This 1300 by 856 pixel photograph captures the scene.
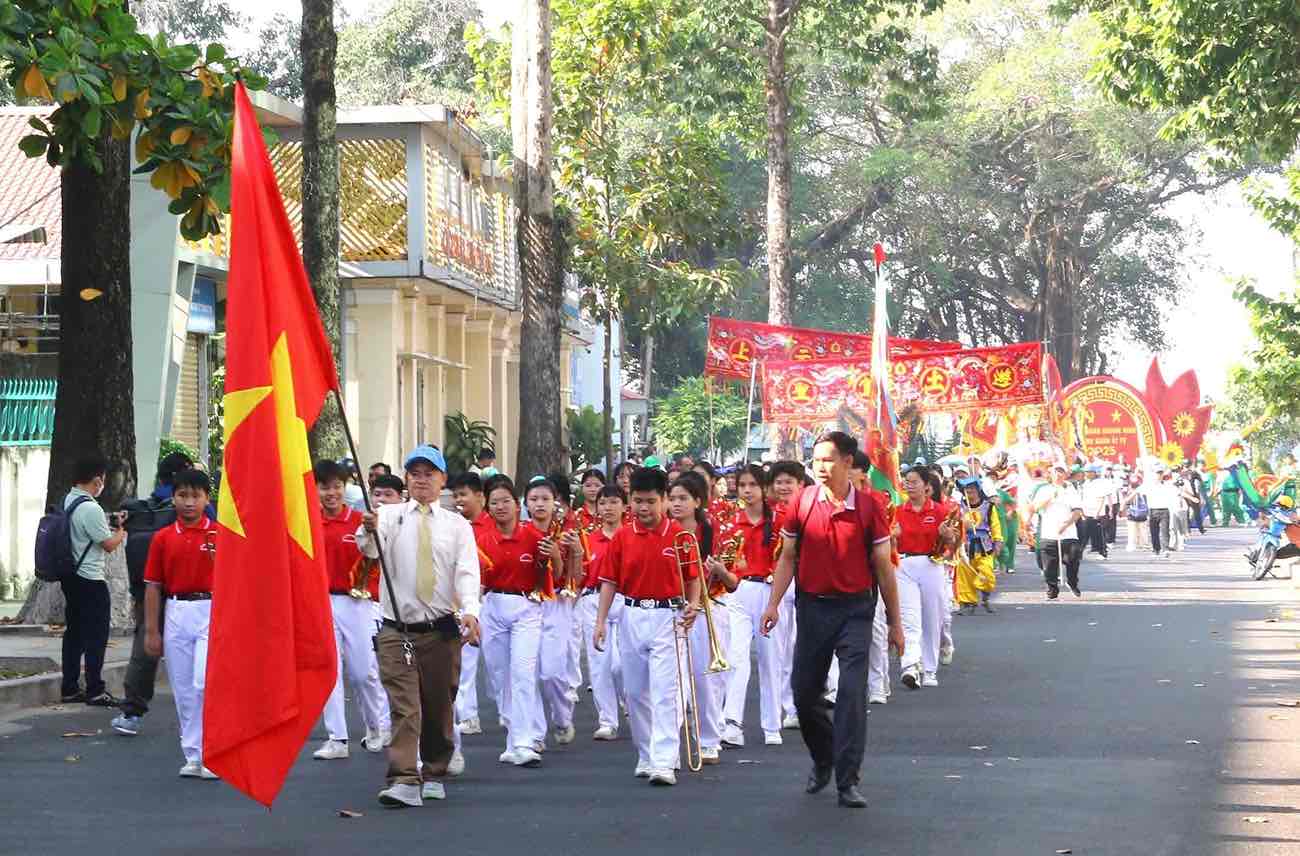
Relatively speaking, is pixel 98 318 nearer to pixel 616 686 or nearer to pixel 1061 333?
pixel 616 686

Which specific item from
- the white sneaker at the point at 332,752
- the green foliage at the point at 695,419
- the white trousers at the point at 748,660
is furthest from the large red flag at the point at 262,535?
the green foliage at the point at 695,419

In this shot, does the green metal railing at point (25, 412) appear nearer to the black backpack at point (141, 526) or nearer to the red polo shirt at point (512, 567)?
the black backpack at point (141, 526)

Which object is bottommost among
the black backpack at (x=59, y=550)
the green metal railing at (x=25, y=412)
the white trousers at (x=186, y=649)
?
the white trousers at (x=186, y=649)

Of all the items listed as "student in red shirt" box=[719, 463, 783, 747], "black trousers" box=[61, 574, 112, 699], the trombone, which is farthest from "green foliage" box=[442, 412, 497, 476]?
the trombone

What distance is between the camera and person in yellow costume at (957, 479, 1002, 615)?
2519 centimetres

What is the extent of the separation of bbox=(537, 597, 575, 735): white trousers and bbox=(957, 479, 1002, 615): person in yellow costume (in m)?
11.7

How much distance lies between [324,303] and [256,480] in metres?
12.2

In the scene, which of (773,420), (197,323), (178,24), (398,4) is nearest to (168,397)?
(197,323)

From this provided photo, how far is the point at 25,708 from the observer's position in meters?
15.1

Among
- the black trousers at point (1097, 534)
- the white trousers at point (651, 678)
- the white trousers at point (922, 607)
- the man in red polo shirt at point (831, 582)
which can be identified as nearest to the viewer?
the man in red polo shirt at point (831, 582)

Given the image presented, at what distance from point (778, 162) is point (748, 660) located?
22621mm

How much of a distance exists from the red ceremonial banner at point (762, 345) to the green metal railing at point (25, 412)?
37.8 feet

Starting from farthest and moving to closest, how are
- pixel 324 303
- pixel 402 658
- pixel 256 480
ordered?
pixel 324 303 < pixel 402 658 < pixel 256 480

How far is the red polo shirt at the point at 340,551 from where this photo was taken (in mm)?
12477
